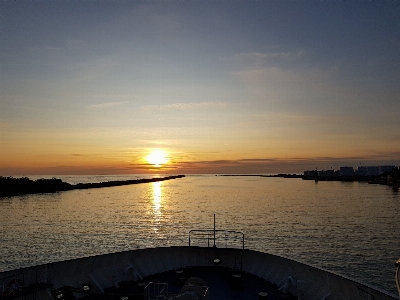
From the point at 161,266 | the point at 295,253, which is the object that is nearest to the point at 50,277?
the point at 161,266

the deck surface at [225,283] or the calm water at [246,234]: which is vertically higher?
the deck surface at [225,283]

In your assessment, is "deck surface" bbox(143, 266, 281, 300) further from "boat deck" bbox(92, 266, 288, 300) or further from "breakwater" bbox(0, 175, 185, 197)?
"breakwater" bbox(0, 175, 185, 197)

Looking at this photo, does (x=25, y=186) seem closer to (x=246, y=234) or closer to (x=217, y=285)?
(x=246, y=234)

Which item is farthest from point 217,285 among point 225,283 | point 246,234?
point 246,234

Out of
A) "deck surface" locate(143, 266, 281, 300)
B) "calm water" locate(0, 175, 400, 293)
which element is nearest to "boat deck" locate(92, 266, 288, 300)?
"deck surface" locate(143, 266, 281, 300)

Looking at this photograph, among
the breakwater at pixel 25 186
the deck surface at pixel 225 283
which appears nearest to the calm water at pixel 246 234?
the deck surface at pixel 225 283

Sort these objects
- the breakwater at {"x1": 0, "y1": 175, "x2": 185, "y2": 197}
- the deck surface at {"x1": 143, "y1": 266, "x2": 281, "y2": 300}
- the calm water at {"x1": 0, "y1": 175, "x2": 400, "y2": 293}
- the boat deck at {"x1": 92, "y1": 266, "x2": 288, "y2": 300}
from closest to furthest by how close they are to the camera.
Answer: the boat deck at {"x1": 92, "y1": 266, "x2": 288, "y2": 300}, the deck surface at {"x1": 143, "y1": 266, "x2": 281, "y2": 300}, the calm water at {"x1": 0, "y1": 175, "x2": 400, "y2": 293}, the breakwater at {"x1": 0, "y1": 175, "x2": 185, "y2": 197}

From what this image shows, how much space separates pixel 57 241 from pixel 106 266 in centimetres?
3844

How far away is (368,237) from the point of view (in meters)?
47.5

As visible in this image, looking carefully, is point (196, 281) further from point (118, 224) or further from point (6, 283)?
point (118, 224)

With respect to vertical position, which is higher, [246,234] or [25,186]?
[25,186]

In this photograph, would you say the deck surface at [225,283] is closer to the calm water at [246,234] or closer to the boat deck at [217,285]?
the boat deck at [217,285]

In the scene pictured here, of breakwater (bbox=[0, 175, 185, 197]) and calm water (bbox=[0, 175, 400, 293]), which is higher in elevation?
breakwater (bbox=[0, 175, 185, 197])

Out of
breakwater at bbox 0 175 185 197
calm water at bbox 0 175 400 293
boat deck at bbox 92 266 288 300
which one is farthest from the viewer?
breakwater at bbox 0 175 185 197
